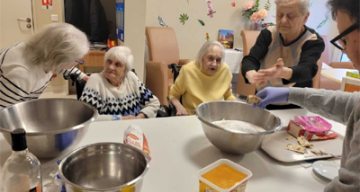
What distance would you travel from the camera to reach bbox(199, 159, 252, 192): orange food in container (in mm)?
825

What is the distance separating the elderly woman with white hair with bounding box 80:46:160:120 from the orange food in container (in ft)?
3.55

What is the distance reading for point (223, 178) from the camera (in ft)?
2.90

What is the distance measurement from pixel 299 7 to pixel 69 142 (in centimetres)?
129

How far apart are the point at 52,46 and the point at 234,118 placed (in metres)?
1.03

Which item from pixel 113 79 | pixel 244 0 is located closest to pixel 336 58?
pixel 244 0

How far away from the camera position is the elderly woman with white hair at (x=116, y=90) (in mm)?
1925

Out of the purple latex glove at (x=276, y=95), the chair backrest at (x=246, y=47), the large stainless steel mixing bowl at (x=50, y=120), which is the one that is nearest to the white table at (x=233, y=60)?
the chair backrest at (x=246, y=47)

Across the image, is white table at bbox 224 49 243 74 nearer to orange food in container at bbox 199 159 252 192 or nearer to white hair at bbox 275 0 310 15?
white hair at bbox 275 0 310 15

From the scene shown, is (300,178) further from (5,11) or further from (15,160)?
(5,11)

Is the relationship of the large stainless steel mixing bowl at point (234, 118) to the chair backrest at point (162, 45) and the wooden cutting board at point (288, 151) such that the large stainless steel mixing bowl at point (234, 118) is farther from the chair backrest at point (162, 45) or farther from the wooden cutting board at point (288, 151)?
the chair backrest at point (162, 45)

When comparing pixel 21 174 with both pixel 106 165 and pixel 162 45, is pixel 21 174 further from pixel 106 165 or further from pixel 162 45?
pixel 162 45

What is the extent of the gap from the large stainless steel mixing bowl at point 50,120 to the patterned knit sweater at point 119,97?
69 cm

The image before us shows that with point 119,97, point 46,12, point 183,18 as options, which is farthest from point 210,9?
point 119,97

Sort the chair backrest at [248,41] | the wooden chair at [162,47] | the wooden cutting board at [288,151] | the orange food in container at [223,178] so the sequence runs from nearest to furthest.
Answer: the orange food in container at [223,178], the wooden cutting board at [288,151], the wooden chair at [162,47], the chair backrest at [248,41]
